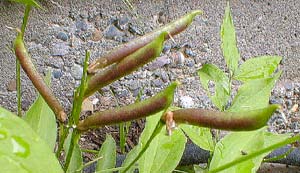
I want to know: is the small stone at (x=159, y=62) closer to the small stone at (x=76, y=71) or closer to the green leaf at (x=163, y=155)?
the small stone at (x=76, y=71)

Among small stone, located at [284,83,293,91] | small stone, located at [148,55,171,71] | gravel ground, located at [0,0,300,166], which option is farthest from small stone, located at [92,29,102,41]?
small stone, located at [284,83,293,91]

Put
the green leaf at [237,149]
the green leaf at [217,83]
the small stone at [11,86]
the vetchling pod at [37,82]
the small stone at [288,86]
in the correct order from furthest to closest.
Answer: the small stone at [288,86] < the small stone at [11,86] < the green leaf at [217,83] < the green leaf at [237,149] < the vetchling pod at [37,82]

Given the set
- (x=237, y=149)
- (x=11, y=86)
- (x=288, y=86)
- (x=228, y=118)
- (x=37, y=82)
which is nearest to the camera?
(x=228, y=118)

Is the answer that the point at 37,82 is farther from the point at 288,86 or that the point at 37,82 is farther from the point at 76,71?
the point at 288,86

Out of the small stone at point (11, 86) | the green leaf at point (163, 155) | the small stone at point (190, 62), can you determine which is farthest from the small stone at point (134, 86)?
the green leaf at point (163, 155)

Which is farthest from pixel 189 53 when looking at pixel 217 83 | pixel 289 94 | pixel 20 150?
pixel 20 150

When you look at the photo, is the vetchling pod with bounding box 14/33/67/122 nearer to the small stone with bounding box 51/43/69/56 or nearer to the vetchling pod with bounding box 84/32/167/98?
the vetchling pod with bounding box 84/32/167/98
